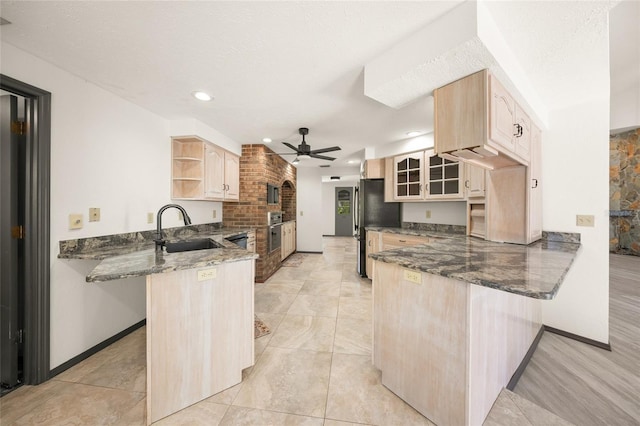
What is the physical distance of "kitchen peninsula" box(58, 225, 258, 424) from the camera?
1285 millimetres

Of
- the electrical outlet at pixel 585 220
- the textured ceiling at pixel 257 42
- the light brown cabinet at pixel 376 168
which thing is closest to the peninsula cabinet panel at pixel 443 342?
the electrical outlet at pixel 585 220

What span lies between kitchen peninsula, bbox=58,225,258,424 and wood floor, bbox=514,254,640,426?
197 centimetres

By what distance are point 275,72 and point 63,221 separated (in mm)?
2012

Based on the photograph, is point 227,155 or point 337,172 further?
point 337,172

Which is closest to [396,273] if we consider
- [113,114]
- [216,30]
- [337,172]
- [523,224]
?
[523,224]

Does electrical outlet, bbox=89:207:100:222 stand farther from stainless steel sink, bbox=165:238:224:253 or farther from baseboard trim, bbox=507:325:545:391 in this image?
baseboard trim, bbox=507:325:545:391

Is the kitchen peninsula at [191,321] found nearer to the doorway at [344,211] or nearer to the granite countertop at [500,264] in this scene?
the granite countertop at [500,264]

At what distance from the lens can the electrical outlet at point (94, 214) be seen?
1.92m

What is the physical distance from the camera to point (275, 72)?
5.78 ft

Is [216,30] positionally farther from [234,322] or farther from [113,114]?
[234,322]

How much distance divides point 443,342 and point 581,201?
2183 mm

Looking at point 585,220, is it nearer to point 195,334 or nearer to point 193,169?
point 195,334

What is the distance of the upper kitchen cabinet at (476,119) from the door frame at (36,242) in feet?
9.21

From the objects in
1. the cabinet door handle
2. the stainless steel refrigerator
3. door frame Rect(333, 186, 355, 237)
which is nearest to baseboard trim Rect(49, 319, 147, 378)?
the stainless steel refrigerator
